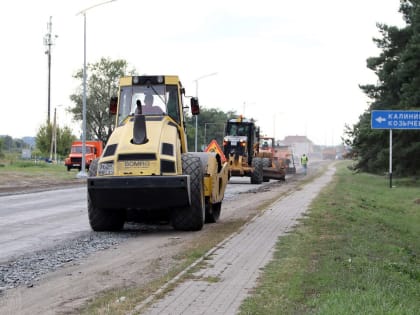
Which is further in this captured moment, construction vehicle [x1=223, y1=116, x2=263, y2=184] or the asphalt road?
construction vehicle [x1=223, y1=116, x2=263, y2=184]

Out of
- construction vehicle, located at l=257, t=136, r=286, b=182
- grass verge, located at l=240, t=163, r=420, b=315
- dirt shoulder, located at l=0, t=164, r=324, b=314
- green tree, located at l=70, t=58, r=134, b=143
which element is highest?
green tree, located at l=70, t=58, r=134, b=143

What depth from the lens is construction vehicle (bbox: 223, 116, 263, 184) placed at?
4044cm

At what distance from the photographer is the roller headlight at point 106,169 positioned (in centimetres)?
1489

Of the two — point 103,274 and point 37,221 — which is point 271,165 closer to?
point 37,221

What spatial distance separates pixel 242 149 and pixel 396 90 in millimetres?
12598

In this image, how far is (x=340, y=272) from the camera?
9.77m

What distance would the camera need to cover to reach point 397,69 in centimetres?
4444

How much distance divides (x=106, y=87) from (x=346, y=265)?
9679 cm

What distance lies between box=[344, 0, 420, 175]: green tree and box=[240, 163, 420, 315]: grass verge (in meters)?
25.0

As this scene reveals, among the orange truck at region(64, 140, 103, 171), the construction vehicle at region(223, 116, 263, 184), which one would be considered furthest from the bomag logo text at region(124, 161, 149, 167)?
the orange truck at region(64, 140, 103, 171)

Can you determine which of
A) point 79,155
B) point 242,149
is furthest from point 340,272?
point 79,155

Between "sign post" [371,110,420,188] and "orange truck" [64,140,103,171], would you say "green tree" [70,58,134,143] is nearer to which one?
"orange truck" [64,140,103,171]

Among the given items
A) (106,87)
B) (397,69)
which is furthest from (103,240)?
(106,87)

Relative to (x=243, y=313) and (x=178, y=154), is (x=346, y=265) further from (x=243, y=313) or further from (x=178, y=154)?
(x=178, y=154)
